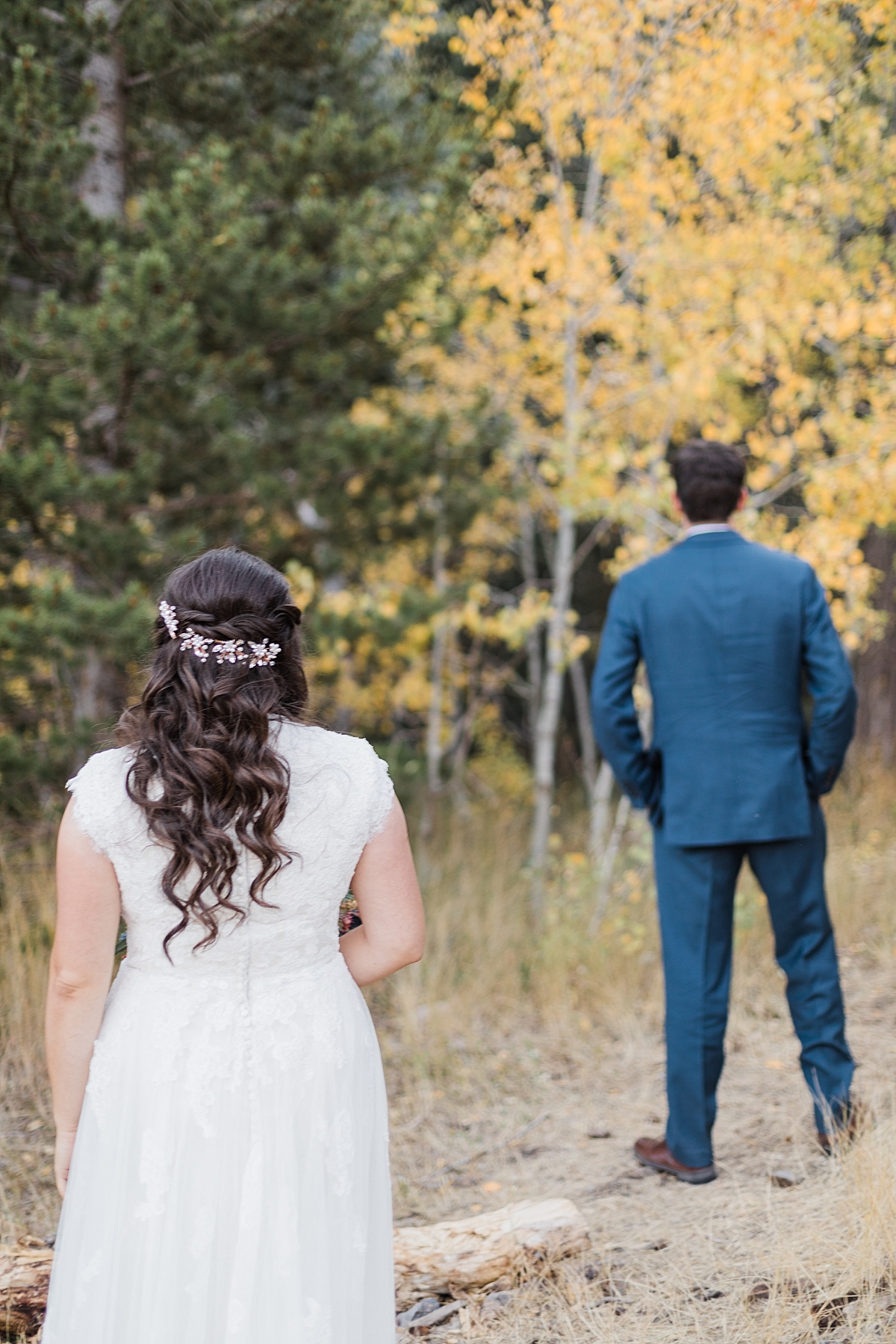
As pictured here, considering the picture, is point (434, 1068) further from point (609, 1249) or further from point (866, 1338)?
point (866, 1338)

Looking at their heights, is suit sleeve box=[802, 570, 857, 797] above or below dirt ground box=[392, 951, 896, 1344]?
above

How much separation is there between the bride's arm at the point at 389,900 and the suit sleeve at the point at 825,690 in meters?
1.53

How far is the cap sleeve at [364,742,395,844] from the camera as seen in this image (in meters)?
Answer: 1.62

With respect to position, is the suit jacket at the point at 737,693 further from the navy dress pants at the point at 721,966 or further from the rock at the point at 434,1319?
the rock at the point at 434,1319

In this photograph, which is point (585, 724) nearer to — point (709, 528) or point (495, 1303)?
point (709, 528)

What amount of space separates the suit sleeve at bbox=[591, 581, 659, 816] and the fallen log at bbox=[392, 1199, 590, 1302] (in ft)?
3.66

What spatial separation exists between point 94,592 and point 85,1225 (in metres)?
3.63

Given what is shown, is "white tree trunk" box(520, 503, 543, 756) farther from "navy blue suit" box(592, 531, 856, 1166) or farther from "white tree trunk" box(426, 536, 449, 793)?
"navy blue suit" box(592, 531, 856, 1166)

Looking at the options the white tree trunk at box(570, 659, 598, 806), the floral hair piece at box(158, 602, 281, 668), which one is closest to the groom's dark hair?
the floral hair piece at box(158, 602, 281, 668)

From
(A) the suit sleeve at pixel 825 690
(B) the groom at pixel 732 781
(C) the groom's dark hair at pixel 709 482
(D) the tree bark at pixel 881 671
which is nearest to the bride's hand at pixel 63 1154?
(B) the groom at pixel 732 781

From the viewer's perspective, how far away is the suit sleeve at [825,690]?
2811mm

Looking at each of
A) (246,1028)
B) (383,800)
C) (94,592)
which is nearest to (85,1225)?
(246,1028)

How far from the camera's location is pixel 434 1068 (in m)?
A: 3.90

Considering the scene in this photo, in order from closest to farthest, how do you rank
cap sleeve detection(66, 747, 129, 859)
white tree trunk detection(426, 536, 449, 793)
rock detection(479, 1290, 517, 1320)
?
cap sleeve detection(66, 747, 129, 859), rock detection(479, 1290, 517, 1320), white tree trunk detection(426, 536, 449, 793)
